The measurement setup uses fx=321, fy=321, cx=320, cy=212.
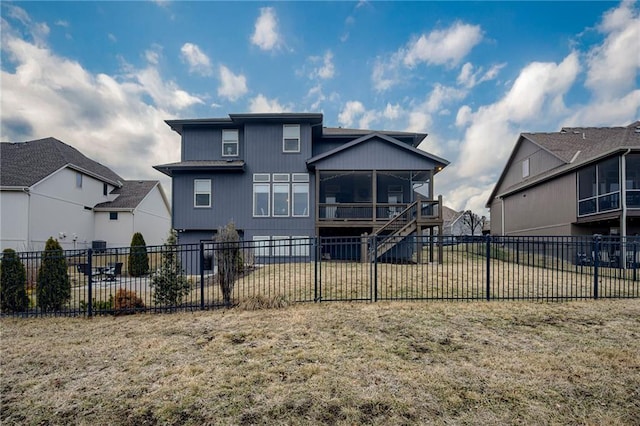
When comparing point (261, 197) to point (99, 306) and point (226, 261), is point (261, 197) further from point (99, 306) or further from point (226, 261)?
point (99, 306)

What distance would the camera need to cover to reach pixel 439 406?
321cm

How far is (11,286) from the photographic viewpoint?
7578mm

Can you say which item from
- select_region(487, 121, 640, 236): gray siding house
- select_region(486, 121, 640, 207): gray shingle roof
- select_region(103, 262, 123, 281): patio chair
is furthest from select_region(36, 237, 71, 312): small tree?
select_region(486, 121, 640, 207): gray shingle roof

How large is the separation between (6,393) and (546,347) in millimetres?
7004

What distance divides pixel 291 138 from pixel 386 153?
510cm

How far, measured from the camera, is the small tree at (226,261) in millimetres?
7621

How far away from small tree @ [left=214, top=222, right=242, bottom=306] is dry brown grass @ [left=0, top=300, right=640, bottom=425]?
1117 millimetres

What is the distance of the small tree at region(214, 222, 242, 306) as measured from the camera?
7.62m

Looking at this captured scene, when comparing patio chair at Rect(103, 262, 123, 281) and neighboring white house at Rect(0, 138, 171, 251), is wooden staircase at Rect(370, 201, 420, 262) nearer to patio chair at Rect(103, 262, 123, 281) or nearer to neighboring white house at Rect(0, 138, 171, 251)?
patio chair at Rect(103, 262, 123, 281)

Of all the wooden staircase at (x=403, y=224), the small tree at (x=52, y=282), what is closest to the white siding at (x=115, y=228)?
the small tree at (x=52, y=282)

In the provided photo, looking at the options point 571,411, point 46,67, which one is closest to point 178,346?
point 571,411

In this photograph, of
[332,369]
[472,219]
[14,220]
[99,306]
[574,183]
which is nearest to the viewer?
[332,369]

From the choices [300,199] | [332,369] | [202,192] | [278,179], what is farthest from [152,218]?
[332,369]

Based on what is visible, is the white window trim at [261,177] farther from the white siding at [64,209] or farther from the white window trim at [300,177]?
the white siding at [64,209]
